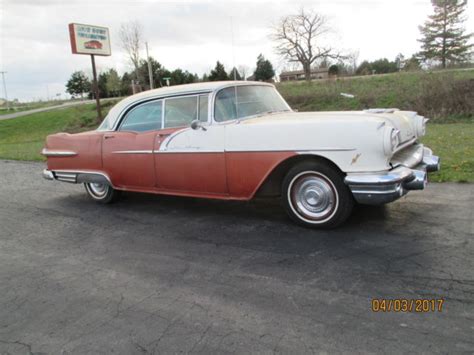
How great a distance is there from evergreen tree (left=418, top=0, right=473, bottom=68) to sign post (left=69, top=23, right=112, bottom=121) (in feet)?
148

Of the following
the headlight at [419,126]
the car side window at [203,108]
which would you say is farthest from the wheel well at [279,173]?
the headlight at [419,126]

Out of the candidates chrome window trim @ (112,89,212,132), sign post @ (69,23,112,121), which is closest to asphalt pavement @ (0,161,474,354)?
chrome window trim @ (112,89,212,132)

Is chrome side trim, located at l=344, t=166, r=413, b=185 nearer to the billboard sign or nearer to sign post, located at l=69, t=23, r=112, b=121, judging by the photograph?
sign post, located at l=69, t=23, r=112, b=121

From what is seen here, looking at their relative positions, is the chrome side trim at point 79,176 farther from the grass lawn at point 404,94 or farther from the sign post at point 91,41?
the grass lawn at point 404,94

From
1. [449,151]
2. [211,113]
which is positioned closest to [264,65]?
[449,151]

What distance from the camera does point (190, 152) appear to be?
4.69 meters

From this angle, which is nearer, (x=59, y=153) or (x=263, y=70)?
(x=59, y=153)

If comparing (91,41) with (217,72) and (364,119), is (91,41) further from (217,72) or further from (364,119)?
(217,72)

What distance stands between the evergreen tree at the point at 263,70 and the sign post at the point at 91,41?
102 ft

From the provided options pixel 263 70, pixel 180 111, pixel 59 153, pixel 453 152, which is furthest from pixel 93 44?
pixel 263 70

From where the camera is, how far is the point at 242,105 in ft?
15.7

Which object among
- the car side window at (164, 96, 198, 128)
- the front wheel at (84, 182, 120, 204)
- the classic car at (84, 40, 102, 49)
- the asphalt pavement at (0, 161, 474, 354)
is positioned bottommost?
the asphalt pavement at (0, 161, 474, 354)

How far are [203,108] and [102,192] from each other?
7.81ft

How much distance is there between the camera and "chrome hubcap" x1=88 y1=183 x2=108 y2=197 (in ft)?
19.7
